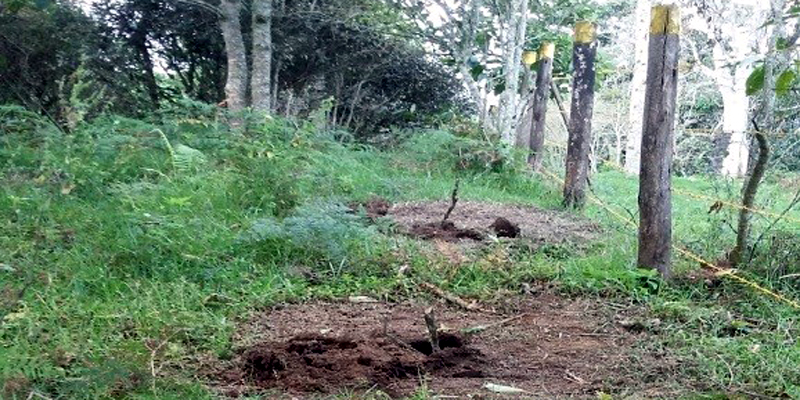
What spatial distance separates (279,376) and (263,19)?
6312 mm

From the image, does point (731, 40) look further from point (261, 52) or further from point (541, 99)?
point (261, 52)

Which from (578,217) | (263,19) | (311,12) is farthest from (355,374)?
(311,12)

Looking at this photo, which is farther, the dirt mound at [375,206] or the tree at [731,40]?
the tree at [731,40]

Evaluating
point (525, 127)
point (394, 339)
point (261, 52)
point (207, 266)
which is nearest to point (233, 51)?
point (261, 52)

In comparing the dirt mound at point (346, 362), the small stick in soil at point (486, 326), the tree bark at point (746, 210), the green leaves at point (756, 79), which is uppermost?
the green leaves at point (756, 79)

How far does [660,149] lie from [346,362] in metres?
2.09

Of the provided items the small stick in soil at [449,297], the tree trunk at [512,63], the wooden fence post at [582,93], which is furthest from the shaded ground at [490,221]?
the tree trunk at [512,63]

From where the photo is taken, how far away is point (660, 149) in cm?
389

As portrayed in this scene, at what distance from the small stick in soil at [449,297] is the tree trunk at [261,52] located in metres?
4.80

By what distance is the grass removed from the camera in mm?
2670

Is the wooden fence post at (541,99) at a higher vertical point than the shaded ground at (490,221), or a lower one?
higher

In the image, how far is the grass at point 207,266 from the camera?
267 centimetres

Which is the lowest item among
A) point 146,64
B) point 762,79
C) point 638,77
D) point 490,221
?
point 490,221

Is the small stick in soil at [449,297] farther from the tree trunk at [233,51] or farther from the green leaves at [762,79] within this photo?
the tree trunk at [233,51]
